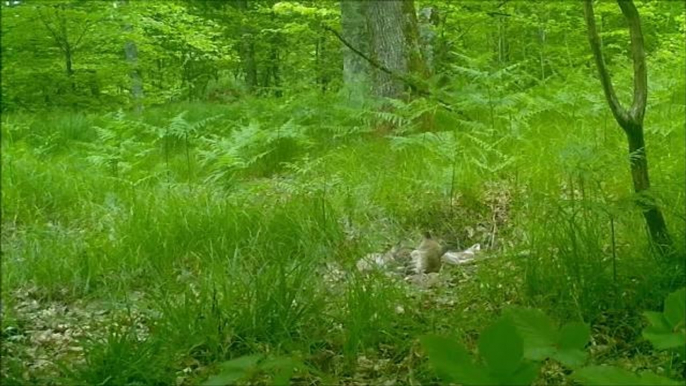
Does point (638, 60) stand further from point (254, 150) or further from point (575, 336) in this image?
point (254, 150)

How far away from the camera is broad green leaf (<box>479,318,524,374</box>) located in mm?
1095

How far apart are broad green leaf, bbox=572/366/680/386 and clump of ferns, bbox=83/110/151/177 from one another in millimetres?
3706

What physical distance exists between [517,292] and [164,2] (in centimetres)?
367

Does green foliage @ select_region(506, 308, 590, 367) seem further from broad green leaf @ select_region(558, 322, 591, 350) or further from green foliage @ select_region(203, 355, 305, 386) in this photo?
green foliage @ select_region(203, 355, 305, 386)

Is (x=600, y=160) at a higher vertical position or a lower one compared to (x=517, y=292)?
higher

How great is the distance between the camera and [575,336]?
4.36ft

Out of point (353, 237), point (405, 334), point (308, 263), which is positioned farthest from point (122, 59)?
point (405, 334)

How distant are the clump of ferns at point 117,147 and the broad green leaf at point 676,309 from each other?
3675 mm

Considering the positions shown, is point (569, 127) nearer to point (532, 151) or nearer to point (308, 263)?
point (532, 151)

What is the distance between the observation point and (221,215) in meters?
3.45

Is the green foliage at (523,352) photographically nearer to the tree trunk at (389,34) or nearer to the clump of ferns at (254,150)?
the clump of ferns at (254,150)

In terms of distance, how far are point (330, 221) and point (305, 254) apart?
1.13 feet

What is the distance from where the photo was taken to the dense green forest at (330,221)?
2174 mm

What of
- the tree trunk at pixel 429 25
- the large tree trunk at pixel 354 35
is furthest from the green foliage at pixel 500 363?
the tree trunk at pixel 429 25
